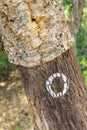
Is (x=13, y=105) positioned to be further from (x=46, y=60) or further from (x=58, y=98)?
(x=46, y=60)

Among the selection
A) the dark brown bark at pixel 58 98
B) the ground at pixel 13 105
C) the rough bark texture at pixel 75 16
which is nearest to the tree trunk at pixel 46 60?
the dark brown bark at pixel 58 98

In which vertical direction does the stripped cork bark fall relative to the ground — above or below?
above

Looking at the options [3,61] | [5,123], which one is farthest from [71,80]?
[3,61]

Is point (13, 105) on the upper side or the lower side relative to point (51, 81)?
lower

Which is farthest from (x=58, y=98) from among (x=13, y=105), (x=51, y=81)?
(x=13, y=105)

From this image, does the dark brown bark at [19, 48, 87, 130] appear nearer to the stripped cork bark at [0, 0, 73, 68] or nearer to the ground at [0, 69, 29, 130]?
the stripped cork bark at [0, 0, 73, 68]

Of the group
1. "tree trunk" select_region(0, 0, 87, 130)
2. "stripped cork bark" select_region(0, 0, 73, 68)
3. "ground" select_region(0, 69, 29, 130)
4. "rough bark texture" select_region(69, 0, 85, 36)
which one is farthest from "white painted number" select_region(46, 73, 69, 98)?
"ground" select_region(0, 69, 29, 130)
